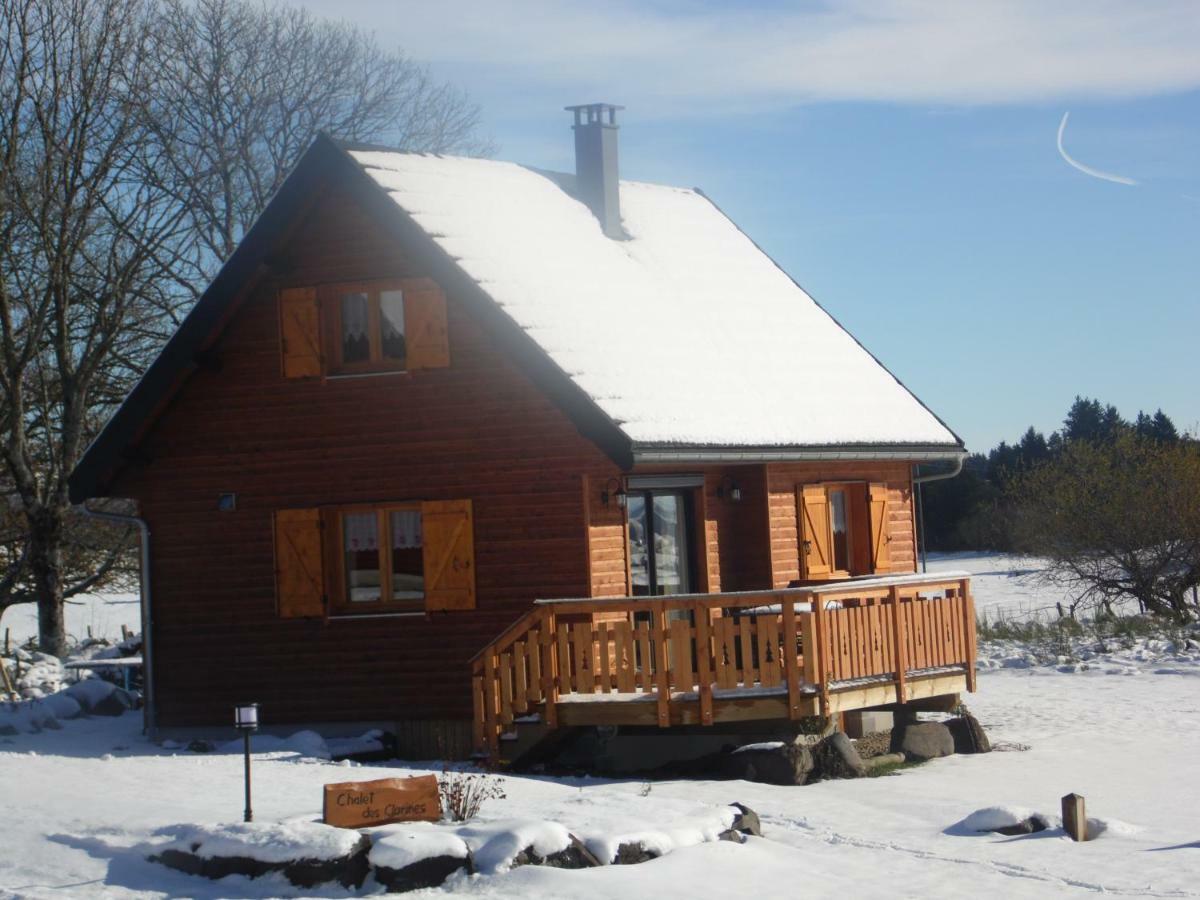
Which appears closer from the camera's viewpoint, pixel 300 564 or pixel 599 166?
pixel 300 564

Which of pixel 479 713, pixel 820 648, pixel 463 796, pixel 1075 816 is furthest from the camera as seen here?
pixel 479 713

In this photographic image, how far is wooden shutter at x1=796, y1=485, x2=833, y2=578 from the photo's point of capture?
2130 cm

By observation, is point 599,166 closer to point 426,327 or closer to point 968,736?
point 426,327

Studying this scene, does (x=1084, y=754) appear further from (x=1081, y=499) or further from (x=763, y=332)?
(x=1081, y=499)

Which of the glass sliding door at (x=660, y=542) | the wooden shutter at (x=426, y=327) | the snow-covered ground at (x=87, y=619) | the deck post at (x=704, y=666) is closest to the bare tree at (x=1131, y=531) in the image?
the glass sliding door at (x=660, y=542)

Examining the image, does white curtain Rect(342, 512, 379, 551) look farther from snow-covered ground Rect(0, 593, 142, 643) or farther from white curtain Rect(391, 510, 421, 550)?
snow-covered ground Rect(0, 593, 142, 643)

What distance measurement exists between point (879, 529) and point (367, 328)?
288 inches

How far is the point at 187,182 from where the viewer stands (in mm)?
35719

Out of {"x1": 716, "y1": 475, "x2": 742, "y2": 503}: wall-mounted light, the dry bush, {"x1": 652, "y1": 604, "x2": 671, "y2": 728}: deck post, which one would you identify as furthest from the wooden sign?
{"x1": 716, "y1": 475, "x2": 742, "y2": 503}: wall-mounted light

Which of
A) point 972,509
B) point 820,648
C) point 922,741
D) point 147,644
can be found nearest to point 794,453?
point 922,741

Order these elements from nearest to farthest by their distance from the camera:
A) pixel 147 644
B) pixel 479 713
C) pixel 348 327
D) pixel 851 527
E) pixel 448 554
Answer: pixel 479 713
pixel 448 554
pixel 348 327
pixel 147 644
pixel 851 527

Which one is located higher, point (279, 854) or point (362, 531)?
point (362, 531)

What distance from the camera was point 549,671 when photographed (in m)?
17.2

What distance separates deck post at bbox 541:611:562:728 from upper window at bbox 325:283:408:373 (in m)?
3.81
